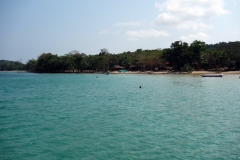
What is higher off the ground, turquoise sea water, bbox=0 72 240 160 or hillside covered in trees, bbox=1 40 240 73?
hillside covered in trees, bbox=1 40 240 73

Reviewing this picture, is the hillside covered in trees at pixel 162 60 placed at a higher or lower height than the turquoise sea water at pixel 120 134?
higher

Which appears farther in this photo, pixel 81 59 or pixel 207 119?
pixel 81 59

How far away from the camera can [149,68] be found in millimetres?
102750

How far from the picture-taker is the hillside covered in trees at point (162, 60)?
274 feet

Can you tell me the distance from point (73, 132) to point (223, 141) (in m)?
8.21

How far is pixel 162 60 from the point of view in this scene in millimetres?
97562

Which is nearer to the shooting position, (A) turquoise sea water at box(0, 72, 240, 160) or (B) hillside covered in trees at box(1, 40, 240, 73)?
(A) turquoise sea water at box(0, 72, 240, 160)

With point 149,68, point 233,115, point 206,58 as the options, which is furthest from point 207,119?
point 149,68

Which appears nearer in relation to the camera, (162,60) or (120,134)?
(120,134)

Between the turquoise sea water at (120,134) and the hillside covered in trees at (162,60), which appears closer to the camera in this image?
the turquoise sea water at (120,134)

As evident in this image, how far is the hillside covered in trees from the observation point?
83.6 meters

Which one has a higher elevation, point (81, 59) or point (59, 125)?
point (81, 59)

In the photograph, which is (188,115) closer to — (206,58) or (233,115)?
(233,115)

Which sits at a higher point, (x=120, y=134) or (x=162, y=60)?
(x=162, y=60)
